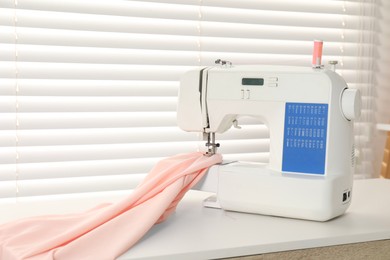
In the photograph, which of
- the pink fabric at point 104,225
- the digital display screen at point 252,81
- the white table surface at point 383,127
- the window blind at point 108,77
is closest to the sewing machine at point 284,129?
the digital display screen at point 252,81

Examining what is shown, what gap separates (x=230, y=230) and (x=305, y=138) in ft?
1.07

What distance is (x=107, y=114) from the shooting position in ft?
7.96

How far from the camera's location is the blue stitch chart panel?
1575 mm

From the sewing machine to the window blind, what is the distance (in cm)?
80

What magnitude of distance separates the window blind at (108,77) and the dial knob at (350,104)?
1.05 meters

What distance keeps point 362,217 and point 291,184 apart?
213 mm

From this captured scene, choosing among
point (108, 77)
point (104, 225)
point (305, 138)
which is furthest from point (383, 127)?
point (104, 225)

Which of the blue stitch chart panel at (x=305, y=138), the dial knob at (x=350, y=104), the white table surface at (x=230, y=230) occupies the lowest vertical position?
the white table surface at (x=230, y=230)

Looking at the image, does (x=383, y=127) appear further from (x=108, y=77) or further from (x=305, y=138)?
(x=305, y=138)

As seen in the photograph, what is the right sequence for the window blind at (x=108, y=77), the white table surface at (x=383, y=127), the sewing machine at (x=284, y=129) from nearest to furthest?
the sewing machine at (x=284, y=129), the window blind at (x=108, y=77), the white table surface at (x=383, y=127)

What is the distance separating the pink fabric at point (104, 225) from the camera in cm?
128

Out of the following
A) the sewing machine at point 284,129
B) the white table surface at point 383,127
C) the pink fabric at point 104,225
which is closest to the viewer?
the pink fabric at point 104,225

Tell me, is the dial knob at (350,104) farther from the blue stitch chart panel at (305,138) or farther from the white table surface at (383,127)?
the white table surface at (383,127)

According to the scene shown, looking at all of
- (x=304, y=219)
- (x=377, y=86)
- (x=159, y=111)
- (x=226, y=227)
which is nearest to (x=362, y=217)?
(x=304, y=219)
